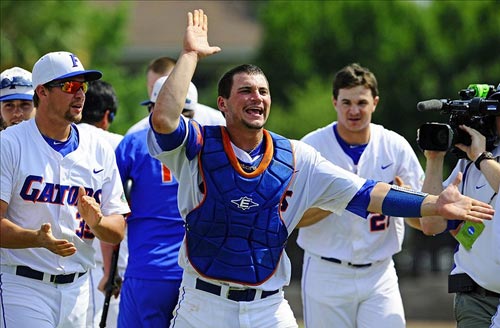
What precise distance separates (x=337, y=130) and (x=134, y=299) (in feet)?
7.06

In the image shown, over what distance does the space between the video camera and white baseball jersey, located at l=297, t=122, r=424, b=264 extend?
1.63 m

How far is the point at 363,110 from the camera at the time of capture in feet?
29.8

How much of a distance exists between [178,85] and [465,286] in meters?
2.35

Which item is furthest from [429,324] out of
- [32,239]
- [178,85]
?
[178,85]

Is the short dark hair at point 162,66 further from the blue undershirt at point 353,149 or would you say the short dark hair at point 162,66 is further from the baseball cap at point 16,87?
the blue undershirt at point 353,149

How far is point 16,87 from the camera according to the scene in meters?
8.59

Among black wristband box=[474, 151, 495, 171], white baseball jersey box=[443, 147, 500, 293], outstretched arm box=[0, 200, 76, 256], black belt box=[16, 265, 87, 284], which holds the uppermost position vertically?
black wristband box=[474, 151, 495, 171]

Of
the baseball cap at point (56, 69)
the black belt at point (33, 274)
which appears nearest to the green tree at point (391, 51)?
the baseball cap at point (56, 69)

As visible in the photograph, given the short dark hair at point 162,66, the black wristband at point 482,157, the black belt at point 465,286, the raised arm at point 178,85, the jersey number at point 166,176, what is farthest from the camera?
the short dark hair at point 162,66

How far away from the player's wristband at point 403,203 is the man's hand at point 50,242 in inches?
75.8

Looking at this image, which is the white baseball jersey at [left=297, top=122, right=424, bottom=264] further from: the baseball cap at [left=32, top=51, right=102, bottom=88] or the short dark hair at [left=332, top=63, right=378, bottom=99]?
the baseball cap at [left=32, top=51, right=102, bottom=88]

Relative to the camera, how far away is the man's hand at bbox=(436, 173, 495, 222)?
6.57m

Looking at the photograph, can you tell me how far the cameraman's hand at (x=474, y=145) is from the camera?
7070 mm

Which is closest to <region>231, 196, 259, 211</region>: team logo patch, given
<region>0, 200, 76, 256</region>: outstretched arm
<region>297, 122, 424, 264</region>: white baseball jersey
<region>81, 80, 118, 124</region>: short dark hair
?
<region>0, 200, 76, 256</region>: outstretched arm
